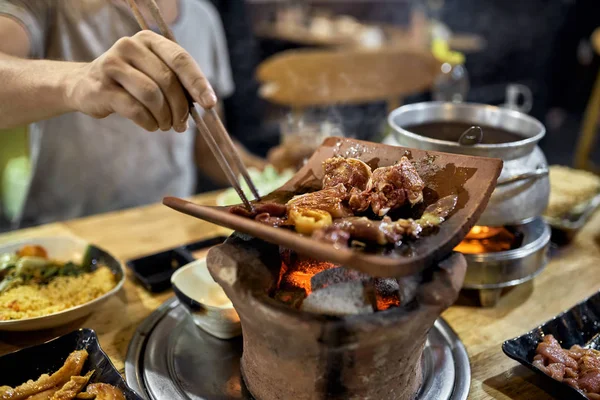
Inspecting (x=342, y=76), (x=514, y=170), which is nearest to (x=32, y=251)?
(x=514, y=170)

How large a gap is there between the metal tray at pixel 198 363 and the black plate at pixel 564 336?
7.3 inches

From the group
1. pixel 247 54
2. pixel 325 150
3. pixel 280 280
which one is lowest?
pixel 247 54

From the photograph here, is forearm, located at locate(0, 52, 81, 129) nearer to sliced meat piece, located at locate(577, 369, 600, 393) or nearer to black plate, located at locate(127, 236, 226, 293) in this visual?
black plate, located at locate(127, 236, 226, 293)

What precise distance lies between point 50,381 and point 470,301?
5.30 feet

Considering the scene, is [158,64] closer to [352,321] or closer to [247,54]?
[352,321]

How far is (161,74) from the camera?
4.35ft

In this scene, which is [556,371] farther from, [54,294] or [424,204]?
[54,294]

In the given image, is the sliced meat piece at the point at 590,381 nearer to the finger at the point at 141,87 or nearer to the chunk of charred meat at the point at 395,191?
the chunk of charred meat at the point at 395,191

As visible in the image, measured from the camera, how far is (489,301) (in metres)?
2.02

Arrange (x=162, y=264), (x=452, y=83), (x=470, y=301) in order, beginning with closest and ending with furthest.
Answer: (x=470, y=301) → (x=162, y=264) → (x=452, y=83)

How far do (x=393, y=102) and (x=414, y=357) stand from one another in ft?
11.9

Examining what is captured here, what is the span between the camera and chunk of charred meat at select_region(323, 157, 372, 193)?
1491mm

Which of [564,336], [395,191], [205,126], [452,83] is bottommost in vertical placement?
[564,336]

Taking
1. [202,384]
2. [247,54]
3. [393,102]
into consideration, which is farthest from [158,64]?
[247,54]
